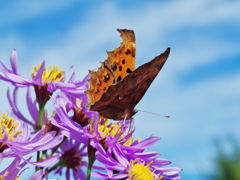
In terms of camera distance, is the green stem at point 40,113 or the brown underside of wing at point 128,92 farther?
the green stem at point 40,113

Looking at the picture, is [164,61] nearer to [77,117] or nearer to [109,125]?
[109,125]

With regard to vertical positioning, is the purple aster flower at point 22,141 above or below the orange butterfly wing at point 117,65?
below

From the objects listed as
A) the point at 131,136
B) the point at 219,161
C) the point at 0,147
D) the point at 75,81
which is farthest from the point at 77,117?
the point at 219,161

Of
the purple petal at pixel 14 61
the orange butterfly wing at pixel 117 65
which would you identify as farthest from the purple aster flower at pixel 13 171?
the purple petal at pixel 14 61

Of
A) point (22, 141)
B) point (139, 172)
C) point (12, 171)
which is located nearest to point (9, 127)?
point (22, 141)

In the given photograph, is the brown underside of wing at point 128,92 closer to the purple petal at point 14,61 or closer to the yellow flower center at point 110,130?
the yellow flower center at point 110,130

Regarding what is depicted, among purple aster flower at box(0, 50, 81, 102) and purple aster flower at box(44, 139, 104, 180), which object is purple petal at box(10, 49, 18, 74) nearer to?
purple aster flower at box(0, 50, 81, 102)
